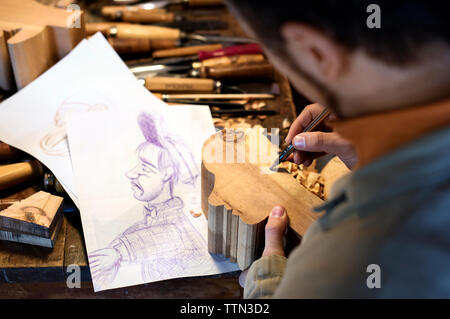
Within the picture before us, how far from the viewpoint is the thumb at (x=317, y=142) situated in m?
0.78

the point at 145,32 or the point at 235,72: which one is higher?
the point at 145,32

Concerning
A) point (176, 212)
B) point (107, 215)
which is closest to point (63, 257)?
point (107, 215)

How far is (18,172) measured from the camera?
88 cm

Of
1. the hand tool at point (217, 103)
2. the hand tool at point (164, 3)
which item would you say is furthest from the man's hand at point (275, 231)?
the hand tool at point (164, 3)

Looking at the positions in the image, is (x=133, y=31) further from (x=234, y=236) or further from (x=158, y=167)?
(x=234, y=236)

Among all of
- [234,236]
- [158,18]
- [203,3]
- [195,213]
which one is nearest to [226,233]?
[234,236]

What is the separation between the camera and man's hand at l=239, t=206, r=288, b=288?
2.29 ft

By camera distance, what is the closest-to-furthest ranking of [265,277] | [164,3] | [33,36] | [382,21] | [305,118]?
[382,21] → [265,277] → [305,118] → [33,36] → [164,3]

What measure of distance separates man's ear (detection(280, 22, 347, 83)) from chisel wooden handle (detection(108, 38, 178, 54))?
911 millimetres

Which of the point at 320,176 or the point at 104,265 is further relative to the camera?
the point at 320,176

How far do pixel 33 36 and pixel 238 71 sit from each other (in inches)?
20.6

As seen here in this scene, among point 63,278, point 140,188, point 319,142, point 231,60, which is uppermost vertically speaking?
point 231,60

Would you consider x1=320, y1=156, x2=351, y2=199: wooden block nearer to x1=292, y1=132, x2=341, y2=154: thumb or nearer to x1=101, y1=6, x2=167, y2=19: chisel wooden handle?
x1=292, y1=132, x2=341, y2=154: thumb
